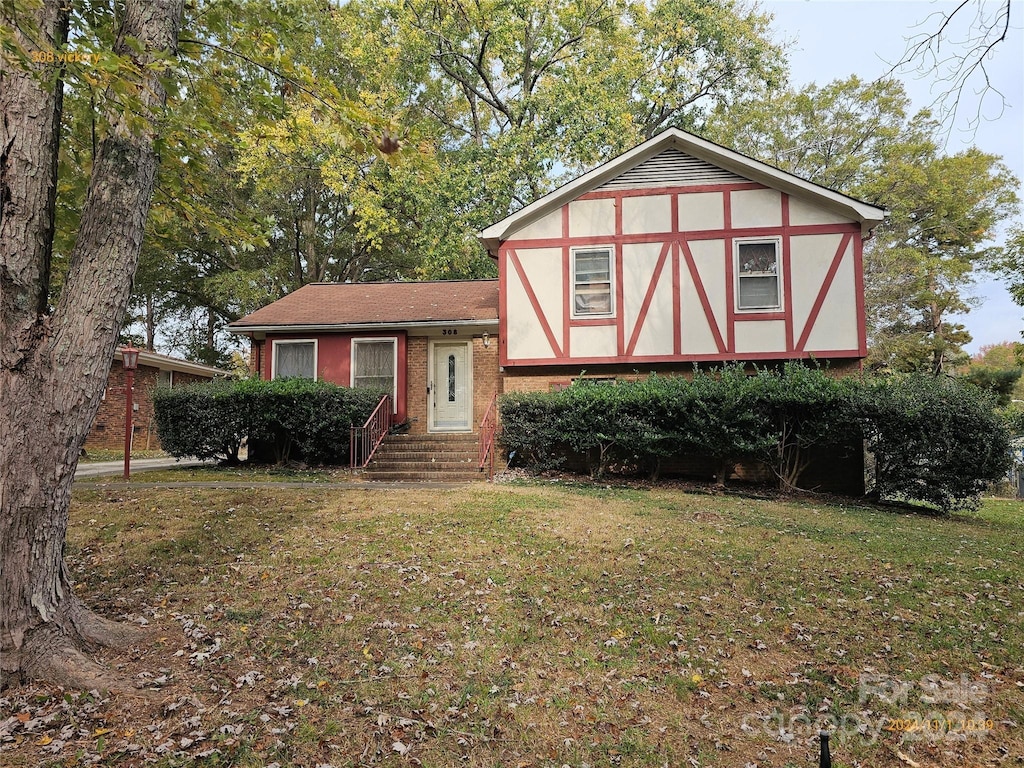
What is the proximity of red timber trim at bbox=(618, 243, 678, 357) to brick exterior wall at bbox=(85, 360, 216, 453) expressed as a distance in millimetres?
15461

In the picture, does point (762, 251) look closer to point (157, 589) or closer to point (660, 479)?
point (660, 479)

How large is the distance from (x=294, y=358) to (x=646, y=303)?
8.98 metres

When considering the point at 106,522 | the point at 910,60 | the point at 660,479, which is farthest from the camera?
the point at 660,479

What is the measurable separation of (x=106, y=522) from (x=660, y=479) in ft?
30.4

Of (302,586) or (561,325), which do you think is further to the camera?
(561,325)

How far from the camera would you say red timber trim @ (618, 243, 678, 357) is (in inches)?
520

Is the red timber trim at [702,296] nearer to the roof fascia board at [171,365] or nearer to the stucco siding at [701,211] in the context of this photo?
the stucco siding at [701,211]

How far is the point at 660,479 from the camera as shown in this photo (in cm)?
1188

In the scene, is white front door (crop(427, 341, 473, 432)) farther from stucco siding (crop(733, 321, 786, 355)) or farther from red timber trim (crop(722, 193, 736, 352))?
stucco siding (crop(733, 321, 786, 355))

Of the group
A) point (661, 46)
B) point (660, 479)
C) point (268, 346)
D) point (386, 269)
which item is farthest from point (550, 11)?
point (660, 479)

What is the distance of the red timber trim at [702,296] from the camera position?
12961 millimetres

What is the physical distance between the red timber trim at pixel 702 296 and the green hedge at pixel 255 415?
7853mm

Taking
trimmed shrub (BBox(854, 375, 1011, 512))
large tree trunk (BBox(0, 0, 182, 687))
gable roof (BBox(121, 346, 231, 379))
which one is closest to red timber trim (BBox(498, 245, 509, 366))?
trimmed shrub (BBox(854, 375, 1011, 512))

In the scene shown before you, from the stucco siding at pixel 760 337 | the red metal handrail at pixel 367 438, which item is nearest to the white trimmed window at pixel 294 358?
the red metal handrail at pixel 367 438
